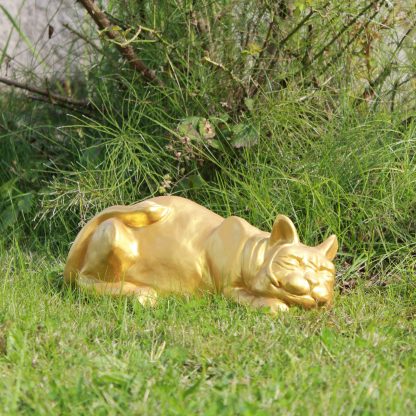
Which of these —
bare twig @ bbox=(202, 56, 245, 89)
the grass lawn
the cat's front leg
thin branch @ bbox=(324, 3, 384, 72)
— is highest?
thin branch @ bbox=(324, 3, 384, 72)

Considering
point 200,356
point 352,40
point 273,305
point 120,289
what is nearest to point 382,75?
point 352,40

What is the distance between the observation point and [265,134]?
Answer: 12.3ft

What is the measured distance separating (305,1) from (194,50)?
0.60 meters

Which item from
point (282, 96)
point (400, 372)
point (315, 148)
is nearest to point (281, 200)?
point (315, 148)

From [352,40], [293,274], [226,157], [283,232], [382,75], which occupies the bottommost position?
[293,274]

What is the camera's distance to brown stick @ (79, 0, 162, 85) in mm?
3664

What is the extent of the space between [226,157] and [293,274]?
3.68 ft

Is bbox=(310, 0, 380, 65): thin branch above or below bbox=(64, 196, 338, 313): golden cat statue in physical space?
above

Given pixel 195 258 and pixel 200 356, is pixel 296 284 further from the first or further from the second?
pixel 200 356

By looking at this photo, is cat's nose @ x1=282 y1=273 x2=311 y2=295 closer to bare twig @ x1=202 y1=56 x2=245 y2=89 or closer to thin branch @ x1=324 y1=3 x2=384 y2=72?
bare twig @ x1=202 y1=56 x2=245 y2=89

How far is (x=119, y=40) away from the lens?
12.4ft

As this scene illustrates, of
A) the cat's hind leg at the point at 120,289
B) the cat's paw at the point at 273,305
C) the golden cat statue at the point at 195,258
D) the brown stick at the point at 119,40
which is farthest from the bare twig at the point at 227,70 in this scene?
the cat's paw at the point at 273,305

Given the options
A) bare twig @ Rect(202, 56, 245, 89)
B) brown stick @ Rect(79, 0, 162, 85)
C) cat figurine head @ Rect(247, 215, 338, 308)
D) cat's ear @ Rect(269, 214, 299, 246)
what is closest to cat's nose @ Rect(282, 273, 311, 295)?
cat figurine head @ Rect(247, 215, 338, 308)

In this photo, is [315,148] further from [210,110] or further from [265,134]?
[210,110]
